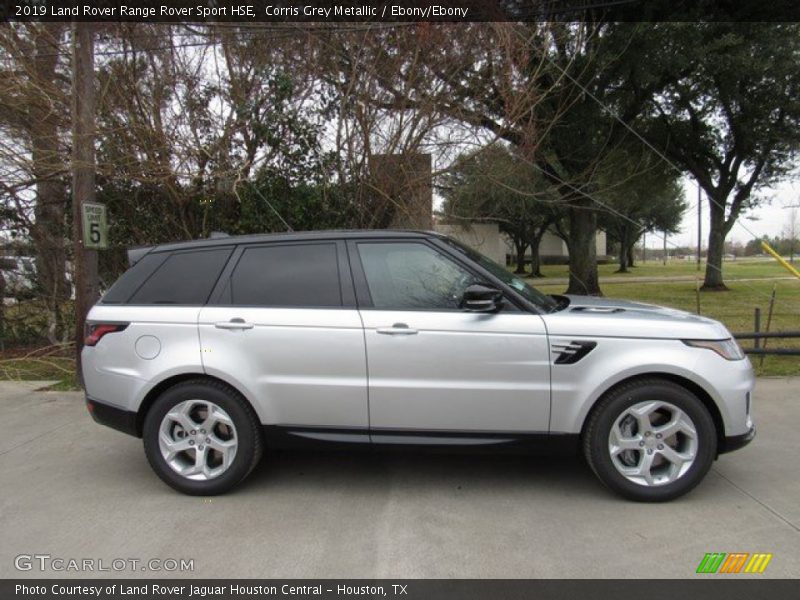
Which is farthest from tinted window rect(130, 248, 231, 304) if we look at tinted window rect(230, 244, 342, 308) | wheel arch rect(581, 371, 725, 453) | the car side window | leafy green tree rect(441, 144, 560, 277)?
leafy green tree rect(441, 144, 560, 277)

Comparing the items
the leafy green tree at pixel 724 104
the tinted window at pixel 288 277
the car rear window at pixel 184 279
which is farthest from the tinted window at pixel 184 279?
the leafy green tree at pixel 724 104

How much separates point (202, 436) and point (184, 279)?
1102mm

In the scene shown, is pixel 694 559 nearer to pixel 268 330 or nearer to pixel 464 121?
pixel 268 330

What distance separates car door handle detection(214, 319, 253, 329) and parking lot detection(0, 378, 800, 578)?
1.16m

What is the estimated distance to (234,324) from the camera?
149 inches

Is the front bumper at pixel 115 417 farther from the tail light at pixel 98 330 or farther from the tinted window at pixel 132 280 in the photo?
the tinted window at pixel 132 280

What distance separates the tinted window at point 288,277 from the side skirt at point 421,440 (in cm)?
86

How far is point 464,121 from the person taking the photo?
8.36m

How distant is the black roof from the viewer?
3.92 metres

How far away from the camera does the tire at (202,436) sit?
3797 mm

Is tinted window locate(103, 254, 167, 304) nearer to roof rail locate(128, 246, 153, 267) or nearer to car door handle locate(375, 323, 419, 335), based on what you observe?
roof rail locate(128, 246, 153, 267)

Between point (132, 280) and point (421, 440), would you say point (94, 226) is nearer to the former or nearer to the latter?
point (132, 280)
